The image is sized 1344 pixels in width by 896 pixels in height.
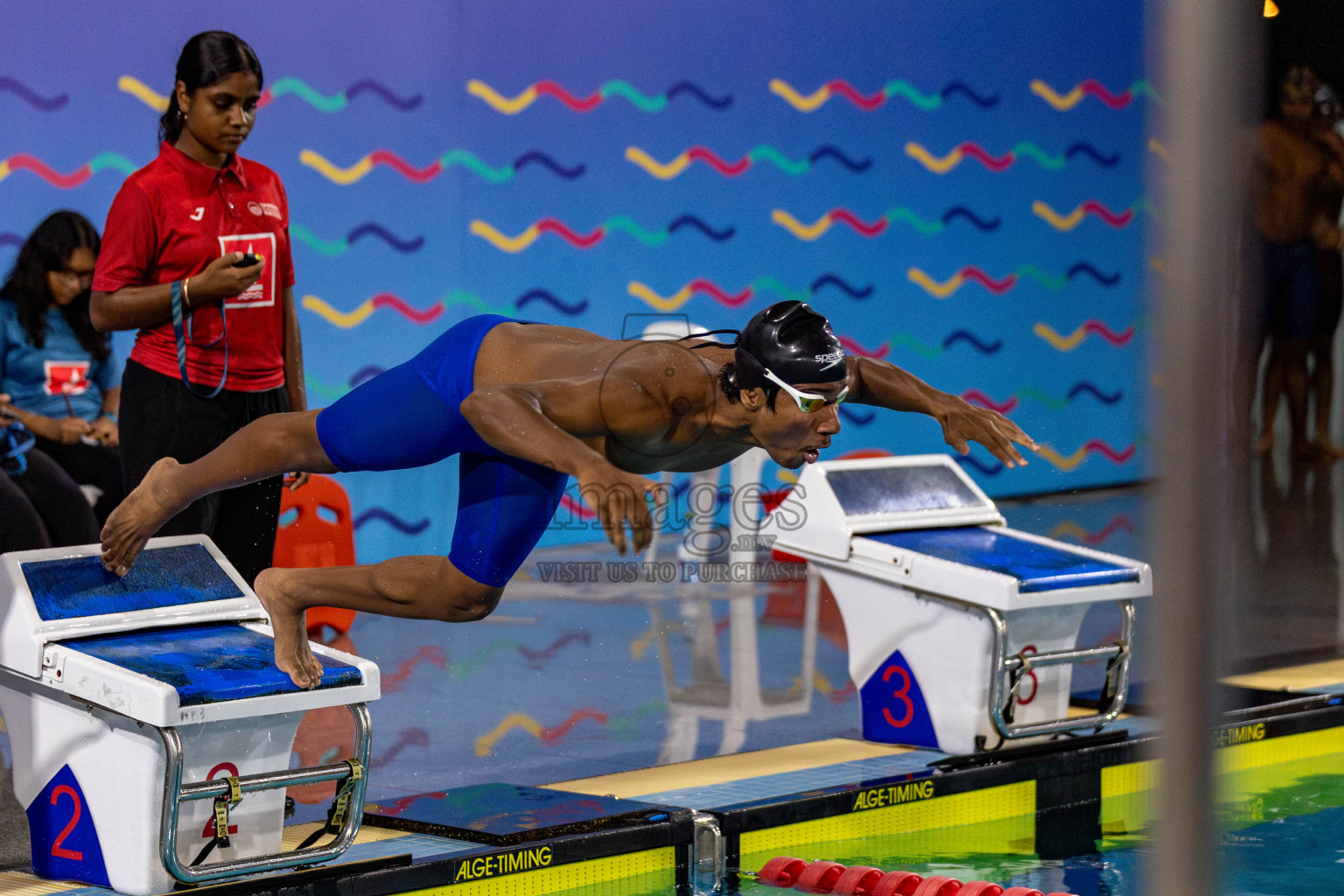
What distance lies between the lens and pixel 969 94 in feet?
38.1

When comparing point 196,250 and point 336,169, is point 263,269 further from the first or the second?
point 336,169

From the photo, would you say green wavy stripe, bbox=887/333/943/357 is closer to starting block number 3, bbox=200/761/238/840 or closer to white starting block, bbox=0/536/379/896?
white starting block, bbox=0/536/379/896

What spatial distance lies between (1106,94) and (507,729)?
852cm

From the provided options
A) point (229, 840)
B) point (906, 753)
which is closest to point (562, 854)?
point (229, 840)

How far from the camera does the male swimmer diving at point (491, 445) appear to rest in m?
3.80

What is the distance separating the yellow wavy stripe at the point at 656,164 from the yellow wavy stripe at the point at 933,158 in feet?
6.27

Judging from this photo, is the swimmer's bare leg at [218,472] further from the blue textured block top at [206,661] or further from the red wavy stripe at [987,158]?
the red wavy stripe at [987,158]

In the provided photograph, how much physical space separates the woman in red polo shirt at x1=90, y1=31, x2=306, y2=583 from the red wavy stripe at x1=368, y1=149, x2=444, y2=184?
4.22 metres

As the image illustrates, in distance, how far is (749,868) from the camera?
4668 millimetres

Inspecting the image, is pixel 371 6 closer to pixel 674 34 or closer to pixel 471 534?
pixel 674 34

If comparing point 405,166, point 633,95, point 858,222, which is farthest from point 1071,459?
point 405,166

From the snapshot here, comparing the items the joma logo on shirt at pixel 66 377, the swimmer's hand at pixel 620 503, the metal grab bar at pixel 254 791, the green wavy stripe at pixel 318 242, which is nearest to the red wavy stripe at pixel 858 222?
the green wavy stripe at pixel 318 242

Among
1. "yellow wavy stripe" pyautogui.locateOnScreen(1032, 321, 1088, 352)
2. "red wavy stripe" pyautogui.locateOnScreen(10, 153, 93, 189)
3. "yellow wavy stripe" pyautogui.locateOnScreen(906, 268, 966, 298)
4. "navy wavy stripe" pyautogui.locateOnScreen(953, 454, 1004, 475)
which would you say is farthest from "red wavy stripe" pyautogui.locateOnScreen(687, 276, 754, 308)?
"red wavy stripe" pyautogui.locateOnScreen(10, 153, 93, 189)

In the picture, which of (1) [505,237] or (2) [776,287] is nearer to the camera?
(1) [505,237]
